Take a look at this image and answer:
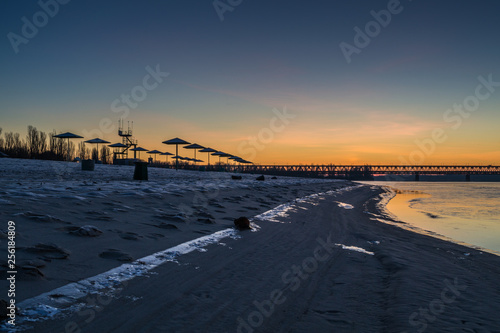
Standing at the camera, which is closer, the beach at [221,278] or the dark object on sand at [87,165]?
the beach at [221,278]

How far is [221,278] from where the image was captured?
10.1 ft

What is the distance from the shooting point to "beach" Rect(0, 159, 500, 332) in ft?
7.29

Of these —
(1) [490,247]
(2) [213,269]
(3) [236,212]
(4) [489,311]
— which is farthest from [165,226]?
(1) [490,247]

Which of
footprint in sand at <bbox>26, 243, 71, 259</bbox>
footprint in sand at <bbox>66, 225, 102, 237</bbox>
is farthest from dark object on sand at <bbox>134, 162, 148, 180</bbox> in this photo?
footprint in sand at <bbox>26, 243, 71, 259</bbox>

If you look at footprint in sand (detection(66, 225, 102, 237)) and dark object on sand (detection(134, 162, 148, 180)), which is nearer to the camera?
footprint in sand (detection(66, 225, 102, 237))

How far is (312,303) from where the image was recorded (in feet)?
8.68

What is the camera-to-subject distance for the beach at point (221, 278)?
2.22 metres

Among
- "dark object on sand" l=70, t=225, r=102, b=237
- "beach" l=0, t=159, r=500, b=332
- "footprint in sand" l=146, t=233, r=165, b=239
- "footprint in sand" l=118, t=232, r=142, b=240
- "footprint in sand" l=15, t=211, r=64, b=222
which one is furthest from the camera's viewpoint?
"footprint in sand" l=146, t=233, r=165, b=239

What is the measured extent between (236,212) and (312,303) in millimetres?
5167

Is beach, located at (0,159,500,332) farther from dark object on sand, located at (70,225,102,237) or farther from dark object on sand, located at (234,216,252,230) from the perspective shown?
dark object on sand, located at (234,216,252,230)

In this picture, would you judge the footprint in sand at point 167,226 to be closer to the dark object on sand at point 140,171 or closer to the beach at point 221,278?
the beach at point 221,278

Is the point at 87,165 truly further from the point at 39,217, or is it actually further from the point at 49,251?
the point at 49,251

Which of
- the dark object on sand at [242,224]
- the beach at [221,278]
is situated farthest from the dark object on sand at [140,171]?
the dark object on sand at [242,224]

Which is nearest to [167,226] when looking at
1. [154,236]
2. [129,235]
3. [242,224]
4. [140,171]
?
[154,236]
